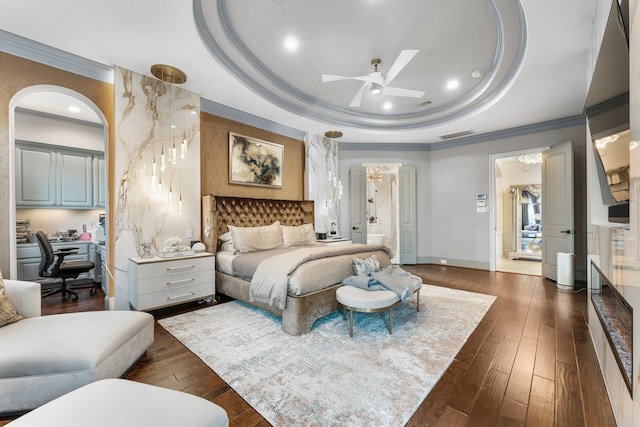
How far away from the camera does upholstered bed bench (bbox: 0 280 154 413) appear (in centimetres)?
157

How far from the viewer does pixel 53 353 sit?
63.6 inches

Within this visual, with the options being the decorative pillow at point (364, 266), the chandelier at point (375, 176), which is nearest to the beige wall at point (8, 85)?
the decorative pillow at point (364, 266)

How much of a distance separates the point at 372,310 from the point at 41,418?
2.21 metres

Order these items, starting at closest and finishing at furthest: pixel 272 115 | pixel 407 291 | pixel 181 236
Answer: pixel 407 291 < pixel 181 236 < pixel 272 115

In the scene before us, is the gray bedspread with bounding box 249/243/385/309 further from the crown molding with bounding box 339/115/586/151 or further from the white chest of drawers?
the crown molding with bounding box 339/115/586/151

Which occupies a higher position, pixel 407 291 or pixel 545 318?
pixel 407 291

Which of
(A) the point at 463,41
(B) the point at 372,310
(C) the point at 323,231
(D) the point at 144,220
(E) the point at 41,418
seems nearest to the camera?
(E) the point at 41,418

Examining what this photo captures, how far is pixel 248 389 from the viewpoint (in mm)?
1862

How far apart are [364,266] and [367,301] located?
775 mm

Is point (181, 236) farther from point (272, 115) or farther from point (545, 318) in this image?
Answer: point (545, 318)

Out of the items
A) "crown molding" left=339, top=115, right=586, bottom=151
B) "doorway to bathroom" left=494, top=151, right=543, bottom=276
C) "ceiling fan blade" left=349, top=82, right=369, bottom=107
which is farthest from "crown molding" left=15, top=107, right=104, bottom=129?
"doorway to bathroom" left=494, top=151, right=543, bottom=276

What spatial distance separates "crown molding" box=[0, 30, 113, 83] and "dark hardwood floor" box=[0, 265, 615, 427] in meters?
2.95

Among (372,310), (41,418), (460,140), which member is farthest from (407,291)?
(460,140)

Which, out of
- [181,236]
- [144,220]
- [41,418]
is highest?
[144,220]
